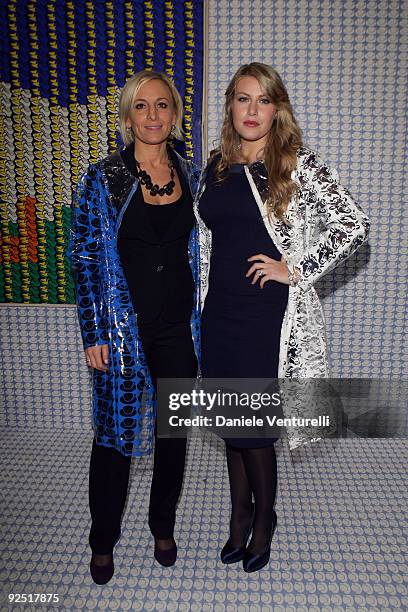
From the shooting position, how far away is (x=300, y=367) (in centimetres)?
155

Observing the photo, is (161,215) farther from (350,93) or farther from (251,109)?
(350,93)

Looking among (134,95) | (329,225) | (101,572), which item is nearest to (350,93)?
(329,225)

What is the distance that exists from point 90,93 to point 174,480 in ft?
5.52

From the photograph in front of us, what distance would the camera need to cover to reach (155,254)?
4.77 feet

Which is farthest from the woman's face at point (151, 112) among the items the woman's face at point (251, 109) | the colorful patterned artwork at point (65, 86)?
the colorful patterned artwork at point (65, 86)

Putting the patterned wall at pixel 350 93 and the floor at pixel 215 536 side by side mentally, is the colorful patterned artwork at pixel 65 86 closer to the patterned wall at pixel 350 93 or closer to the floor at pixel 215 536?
the patterned wall at pixel 350 93

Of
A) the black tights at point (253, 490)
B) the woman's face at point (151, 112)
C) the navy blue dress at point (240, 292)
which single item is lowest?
the black tights at point (253, 490)

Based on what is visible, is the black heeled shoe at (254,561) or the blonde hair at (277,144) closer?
the blonde hair at (277,144)

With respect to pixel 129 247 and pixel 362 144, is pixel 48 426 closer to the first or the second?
pixel 129 247

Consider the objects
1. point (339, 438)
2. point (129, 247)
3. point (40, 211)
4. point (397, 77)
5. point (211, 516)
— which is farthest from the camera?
point (339, 438)

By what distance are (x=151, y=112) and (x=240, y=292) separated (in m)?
0.60

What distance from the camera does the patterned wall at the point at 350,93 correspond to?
2139 millimetres

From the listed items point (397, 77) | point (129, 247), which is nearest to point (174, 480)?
point (129, 247)

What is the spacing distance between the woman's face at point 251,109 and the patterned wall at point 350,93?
2.59ft
